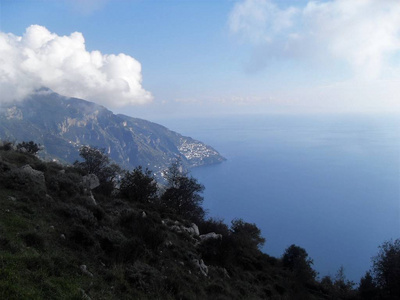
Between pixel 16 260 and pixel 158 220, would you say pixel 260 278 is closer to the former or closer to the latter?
pixel 158 220

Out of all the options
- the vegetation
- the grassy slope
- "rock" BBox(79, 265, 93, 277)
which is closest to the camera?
the grassy slope

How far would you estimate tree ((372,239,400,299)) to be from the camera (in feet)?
76.8

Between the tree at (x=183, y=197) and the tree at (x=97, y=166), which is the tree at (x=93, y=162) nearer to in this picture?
the tree at (x=97, y=166)

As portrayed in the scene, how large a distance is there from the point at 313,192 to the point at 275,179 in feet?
107

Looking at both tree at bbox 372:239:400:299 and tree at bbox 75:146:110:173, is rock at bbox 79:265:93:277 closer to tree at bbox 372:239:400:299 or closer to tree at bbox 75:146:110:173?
tree at bbox 372:239:400:299

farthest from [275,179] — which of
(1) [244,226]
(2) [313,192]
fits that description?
(1) [244,226]

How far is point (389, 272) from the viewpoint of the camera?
24.2m

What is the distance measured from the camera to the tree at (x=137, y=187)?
28875 millimetres

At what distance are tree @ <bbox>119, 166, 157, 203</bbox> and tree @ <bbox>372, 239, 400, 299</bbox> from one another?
85.7ft

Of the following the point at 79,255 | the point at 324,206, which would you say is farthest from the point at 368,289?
the point at 324,206

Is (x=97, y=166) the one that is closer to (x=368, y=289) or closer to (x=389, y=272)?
(x=368, y=289)

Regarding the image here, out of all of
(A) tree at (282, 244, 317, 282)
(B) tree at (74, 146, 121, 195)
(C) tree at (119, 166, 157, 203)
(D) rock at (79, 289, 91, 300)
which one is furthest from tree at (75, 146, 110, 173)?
(D) rock at (79, 289, 91, 300)

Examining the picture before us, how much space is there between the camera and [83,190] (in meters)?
17.2

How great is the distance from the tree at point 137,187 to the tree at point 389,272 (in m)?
26.1
